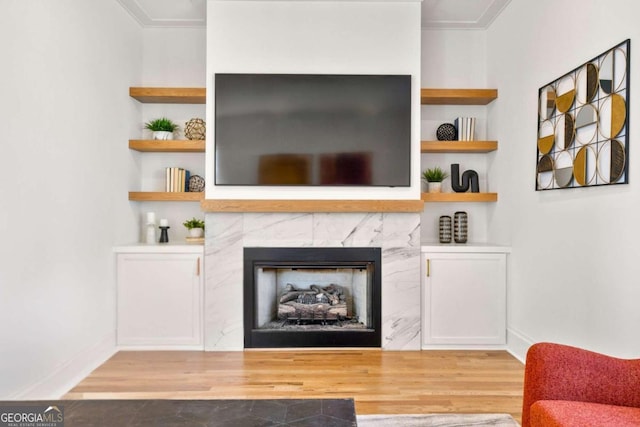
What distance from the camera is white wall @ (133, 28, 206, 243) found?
389 centimetres

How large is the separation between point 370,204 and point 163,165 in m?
1.96

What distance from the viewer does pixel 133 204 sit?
12.2 feet

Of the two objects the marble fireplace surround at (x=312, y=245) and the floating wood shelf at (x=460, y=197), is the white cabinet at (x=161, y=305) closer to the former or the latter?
the marble fireplace surround at (x=312, y=245)

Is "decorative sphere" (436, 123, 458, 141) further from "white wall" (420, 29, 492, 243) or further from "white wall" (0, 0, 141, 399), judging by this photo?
"white wall" (0, 0, 141, 399)

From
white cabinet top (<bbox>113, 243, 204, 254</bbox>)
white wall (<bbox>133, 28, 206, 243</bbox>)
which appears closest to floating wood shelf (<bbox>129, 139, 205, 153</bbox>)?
white wall (<bbox>133, 28, 206, 243</bbox>)

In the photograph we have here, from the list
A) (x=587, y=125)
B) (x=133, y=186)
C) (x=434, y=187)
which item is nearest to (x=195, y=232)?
(x=133, y=186)

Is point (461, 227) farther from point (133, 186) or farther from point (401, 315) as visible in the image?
point (133, 186)

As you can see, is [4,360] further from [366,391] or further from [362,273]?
[362,273]

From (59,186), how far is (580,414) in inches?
112

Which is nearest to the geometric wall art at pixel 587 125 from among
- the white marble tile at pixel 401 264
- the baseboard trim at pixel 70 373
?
Answer: the white marble tile at pixel 401 264

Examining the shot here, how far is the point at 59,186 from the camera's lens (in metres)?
2.59

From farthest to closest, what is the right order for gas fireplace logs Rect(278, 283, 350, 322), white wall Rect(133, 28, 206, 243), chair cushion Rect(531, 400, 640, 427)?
white wall Rect(133, 28, 206, 243), gas fireplace logs Rect(278, 283, 350, 322), chair cushion Rect(531, 400, 640, 427)

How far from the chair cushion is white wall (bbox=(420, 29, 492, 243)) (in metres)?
2.50

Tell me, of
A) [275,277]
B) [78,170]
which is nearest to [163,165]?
[78,170]
